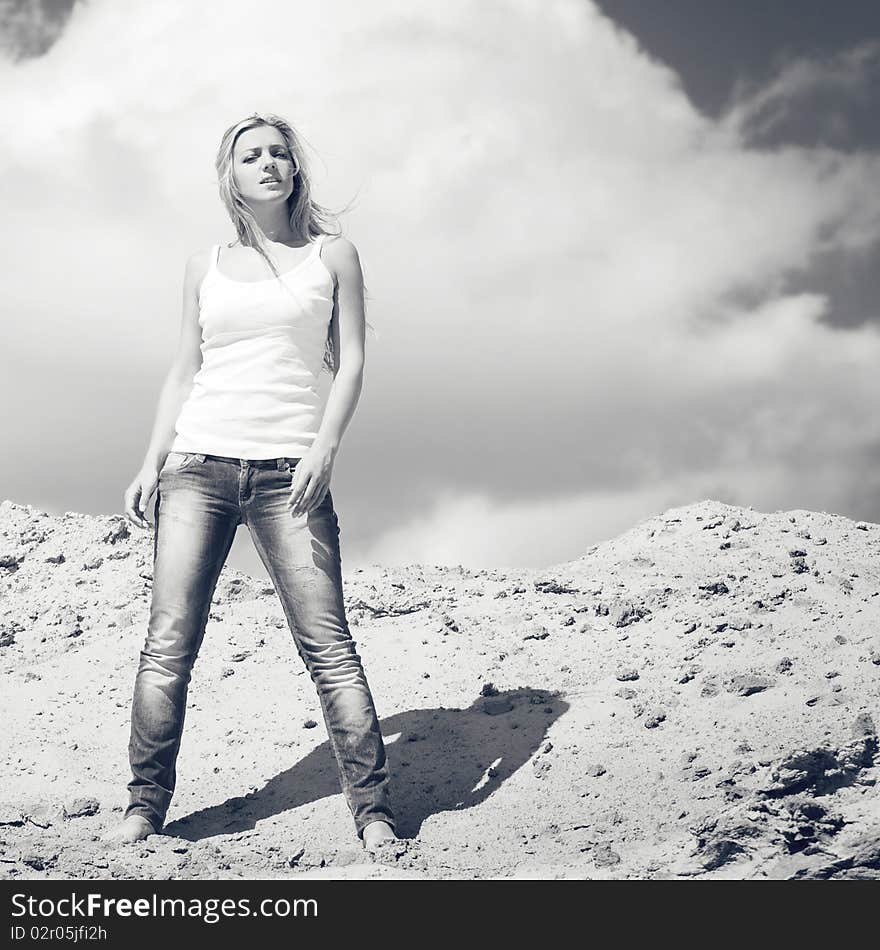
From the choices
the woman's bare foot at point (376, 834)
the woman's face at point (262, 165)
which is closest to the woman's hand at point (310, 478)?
the woman's face at point (262, 165)

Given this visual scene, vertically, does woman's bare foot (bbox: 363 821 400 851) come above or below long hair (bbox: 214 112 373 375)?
below

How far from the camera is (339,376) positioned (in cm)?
426

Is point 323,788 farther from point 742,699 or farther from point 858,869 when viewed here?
point 858,869

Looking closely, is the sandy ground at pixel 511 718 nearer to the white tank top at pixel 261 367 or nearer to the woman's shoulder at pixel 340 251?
the white tank top at pixel 261 367

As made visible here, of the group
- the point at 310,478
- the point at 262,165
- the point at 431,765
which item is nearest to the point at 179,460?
the point at 310,478

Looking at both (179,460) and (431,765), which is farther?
(431,765)

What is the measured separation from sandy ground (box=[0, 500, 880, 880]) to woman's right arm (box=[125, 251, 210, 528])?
1.32 metres

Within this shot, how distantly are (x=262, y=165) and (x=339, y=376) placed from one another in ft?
2.86

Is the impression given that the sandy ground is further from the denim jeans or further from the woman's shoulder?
the woman's shoulder

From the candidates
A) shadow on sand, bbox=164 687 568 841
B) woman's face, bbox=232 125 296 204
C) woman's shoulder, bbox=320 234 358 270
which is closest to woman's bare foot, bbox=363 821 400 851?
shadow on sand, bbox=164 687 568 841

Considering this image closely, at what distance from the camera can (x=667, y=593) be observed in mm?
6508

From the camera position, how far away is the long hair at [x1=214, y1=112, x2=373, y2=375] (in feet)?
14.5

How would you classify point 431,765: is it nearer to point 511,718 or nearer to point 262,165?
point 511,718

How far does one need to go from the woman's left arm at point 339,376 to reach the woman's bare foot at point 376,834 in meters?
1.17
